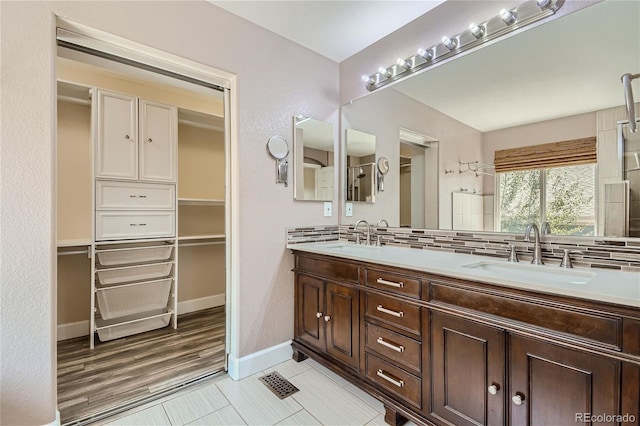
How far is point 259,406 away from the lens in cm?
174

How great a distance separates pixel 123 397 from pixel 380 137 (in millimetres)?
2578

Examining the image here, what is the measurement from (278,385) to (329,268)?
854 millimetres

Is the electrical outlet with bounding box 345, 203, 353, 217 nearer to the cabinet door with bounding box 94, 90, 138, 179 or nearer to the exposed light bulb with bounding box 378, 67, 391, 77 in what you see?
the exposed light bulb with bounding box 378, 67, 391, 77

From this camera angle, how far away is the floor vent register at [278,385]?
73.4 inches

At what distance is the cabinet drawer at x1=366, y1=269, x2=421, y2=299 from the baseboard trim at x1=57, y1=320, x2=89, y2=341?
8.87ft

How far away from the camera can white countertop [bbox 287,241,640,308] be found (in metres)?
0.98

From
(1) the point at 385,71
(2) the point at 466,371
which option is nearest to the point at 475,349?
(2) the point at 466,371

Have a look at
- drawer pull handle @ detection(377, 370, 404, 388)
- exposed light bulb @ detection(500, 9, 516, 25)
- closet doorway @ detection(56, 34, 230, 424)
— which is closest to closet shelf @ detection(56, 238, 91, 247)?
closet doorway @ detection(56, 34, 230, 424)

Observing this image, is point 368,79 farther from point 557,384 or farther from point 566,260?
point 557,384

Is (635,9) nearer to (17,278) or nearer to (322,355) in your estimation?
(322,355)

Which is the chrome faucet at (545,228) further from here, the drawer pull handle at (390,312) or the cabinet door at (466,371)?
the drawer pull handle at (390,312)

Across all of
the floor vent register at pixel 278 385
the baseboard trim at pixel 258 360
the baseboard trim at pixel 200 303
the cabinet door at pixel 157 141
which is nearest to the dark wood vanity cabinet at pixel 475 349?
the floor vent register at pixel 278 385

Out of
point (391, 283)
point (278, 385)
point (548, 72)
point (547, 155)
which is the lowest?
point (278, 385)

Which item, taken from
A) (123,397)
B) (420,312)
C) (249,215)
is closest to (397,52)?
(249,215)
